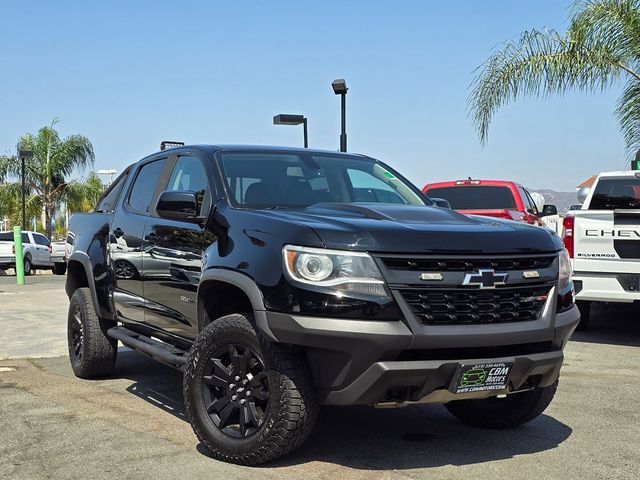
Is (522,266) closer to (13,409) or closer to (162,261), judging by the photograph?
(162,261)

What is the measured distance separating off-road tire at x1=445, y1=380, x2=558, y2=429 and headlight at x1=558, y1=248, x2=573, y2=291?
2.03ft

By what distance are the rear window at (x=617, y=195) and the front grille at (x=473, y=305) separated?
5447mm

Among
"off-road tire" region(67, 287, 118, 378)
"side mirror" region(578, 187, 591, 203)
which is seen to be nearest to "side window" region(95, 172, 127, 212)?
"off-road tire" region(67, 287, 118, 378)

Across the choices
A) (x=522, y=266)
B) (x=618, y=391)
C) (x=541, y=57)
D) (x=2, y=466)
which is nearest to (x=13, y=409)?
(x=2, y=466)

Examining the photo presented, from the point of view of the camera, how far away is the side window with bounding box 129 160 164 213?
5957 millimetres

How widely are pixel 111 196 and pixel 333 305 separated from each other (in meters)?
3.56

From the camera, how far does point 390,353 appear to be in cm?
385

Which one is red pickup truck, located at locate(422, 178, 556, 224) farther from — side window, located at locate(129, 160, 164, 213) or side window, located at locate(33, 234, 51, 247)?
side window, located at locate(33, 234, 51, 247)

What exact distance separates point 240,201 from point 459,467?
1.95m

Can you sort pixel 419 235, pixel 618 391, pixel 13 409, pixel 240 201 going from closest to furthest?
pixel 419 235 < pixel 240 201 < pixel 13 409 < pixel 618 391

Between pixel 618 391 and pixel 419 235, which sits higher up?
pixel 419 235

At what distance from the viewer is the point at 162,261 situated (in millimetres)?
5352

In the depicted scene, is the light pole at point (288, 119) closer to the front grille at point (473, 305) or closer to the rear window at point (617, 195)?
the rear window at point (617, 195)

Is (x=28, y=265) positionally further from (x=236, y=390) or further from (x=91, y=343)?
(x=236, y=390)
